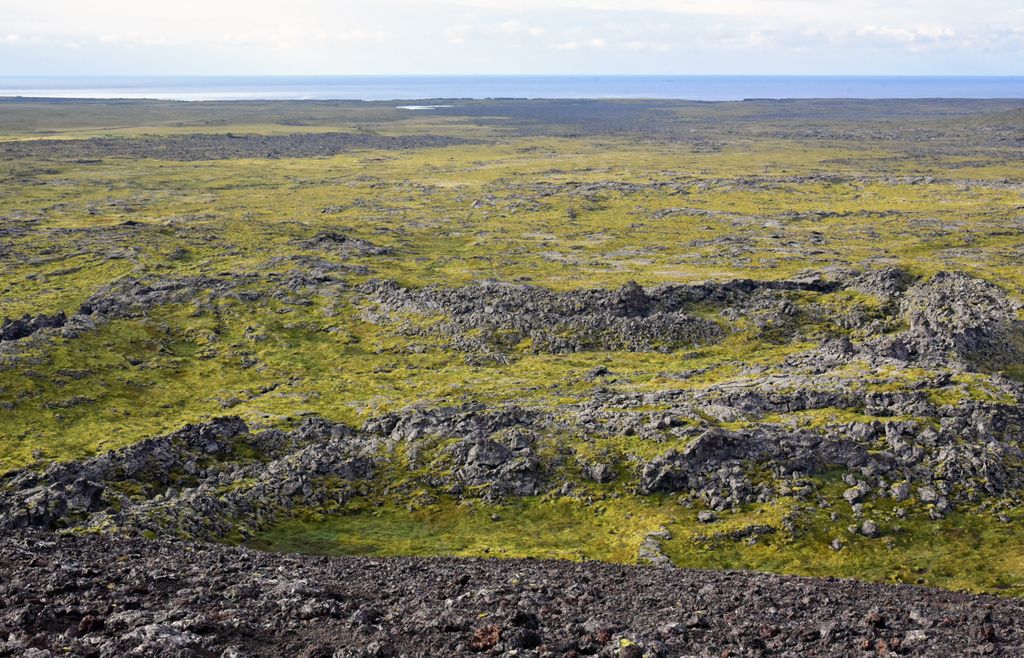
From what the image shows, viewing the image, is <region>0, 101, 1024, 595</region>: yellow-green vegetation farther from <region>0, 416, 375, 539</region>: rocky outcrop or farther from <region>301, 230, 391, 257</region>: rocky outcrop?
<region>0, 416, 375, 539</region>: rocky outcrop

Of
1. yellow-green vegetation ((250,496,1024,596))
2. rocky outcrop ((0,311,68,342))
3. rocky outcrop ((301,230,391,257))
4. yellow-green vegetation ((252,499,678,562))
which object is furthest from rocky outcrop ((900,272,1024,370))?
rocky outcrop ((0,311,68,342))

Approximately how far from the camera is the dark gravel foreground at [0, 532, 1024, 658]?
2700 centimetres

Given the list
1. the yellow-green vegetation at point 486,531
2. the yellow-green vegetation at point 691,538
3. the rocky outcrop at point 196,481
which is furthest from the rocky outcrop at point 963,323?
the rocky outcrop at point 196,481

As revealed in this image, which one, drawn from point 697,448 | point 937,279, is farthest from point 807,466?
point 937,279

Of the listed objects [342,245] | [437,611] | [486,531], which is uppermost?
[342,245]

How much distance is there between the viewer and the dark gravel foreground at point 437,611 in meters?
27.0

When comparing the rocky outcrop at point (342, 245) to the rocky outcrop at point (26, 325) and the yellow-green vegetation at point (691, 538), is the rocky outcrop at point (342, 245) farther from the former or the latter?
the yellow-green vegetation at point (691, 538)

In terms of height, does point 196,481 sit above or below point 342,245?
below

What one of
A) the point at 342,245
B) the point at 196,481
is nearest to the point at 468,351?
the point at 196,481

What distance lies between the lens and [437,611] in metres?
30.3

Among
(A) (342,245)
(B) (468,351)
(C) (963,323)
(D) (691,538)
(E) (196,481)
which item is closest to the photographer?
(D) (691,538)

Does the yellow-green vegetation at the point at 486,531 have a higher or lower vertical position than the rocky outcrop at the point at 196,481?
lower

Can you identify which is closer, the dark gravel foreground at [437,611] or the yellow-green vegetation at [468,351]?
the dark gravel foreground at [437,611]

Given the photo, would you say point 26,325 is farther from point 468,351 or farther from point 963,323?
point 963,323
